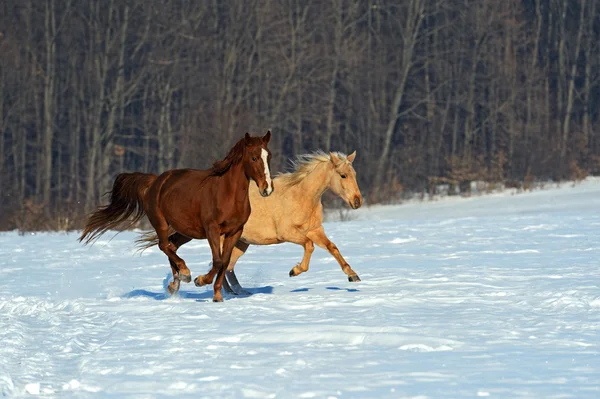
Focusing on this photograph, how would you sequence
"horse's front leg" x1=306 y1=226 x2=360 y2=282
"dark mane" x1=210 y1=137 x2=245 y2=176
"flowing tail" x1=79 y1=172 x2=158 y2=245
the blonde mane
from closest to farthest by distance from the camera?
"dark mane" x1=210 y1=137 x2=245 y2=176 < "horse's front leg" x1=306 y1=226 x2=360 y2=282 < the blonde mane < "flowing tail" x1=79 y1=172 x2=158 y2=245

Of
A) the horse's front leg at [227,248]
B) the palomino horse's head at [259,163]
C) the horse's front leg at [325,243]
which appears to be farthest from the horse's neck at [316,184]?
the palomino horse's head at [259,163]

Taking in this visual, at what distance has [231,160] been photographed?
954cm

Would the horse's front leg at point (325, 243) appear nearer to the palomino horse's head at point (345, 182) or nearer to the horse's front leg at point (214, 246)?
the palomino horse's head at point (345, 182)

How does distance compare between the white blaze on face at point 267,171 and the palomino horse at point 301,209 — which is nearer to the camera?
the white blaze on face at point 267,171

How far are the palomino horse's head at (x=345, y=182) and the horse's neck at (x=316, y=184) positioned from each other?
3.0 inches

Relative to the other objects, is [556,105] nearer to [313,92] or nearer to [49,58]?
[313,92]

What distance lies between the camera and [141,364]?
6.59 meters

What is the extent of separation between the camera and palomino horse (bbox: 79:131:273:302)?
→ 9.33 meters

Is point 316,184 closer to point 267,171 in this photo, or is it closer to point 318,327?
point 267,171

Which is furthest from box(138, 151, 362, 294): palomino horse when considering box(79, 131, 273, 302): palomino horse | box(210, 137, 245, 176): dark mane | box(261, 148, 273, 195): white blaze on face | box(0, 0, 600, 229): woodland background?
box(0, 0, 600, 229): woodland background

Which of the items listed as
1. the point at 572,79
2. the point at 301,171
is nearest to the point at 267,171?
the point at 301,171

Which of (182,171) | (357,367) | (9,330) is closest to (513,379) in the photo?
(357,367)

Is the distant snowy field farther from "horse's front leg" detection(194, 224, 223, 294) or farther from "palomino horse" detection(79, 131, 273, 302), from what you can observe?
"palomino horse" detection(79, 131, 273, 302)

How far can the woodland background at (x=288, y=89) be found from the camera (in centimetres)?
3400
